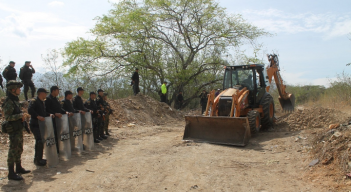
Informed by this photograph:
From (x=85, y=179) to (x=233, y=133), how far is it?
427 cm

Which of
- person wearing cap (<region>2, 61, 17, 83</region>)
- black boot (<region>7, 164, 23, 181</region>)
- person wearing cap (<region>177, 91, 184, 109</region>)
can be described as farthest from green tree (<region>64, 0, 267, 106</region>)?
black boot (<region>7, 164, 23, 181</region>)

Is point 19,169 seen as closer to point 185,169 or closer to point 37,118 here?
point 37,118

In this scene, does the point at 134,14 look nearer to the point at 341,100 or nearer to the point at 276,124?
the point at 276,124

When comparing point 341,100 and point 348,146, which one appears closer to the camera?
point 348,146

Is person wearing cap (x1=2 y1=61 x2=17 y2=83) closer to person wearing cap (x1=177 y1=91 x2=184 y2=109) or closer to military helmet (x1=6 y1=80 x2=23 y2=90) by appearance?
military helmet (x1=6 y1=80 x2=23 y2=90)

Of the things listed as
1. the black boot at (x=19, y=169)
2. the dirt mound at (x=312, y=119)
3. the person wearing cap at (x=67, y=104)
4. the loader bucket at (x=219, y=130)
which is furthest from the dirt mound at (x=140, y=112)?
the black boot at (x=19, y=169)

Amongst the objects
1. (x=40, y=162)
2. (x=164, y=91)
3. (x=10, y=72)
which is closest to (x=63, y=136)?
(x=40, y=162)

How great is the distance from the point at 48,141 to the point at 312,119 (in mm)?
8287

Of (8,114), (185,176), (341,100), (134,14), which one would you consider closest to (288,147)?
(185,176)

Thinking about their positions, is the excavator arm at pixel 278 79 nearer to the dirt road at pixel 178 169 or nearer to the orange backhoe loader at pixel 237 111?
the orange backhoe loader at pixel 237 111

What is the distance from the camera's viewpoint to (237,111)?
834 centimetres

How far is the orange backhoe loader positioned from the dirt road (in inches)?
19.5

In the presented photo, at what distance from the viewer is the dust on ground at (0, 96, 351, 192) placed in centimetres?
455

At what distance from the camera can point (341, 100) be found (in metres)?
15.8
